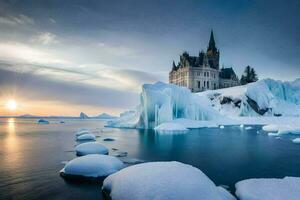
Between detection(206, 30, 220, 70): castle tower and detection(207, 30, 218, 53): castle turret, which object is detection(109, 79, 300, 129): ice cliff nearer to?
detection(206, 30, 220, 70): castle tower

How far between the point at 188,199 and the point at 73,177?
6.01m

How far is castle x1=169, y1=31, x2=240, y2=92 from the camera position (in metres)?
98.2

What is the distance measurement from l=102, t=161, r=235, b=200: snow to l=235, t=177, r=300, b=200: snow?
806mm

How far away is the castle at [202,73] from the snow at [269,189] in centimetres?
8898

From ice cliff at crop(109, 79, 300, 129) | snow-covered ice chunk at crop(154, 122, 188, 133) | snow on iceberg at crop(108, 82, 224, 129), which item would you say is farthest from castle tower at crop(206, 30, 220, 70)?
snow-covered ice chunk at crop(154, 122, 188, 133)

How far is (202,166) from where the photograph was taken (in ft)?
44.3

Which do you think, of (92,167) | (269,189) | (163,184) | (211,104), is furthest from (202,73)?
(163,184)

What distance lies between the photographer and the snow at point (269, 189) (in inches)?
292

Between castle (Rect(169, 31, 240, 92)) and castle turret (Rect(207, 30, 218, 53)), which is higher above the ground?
castle turret (Rect(207, 30, 218, 53))

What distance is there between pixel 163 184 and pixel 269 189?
359 centimetres

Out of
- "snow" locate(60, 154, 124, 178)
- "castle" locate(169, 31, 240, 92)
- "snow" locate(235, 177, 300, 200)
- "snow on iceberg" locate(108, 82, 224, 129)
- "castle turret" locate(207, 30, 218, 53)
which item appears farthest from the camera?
"castle turret" locate(207, 30, 218, 53)

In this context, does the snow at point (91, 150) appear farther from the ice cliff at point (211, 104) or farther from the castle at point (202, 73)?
the castle at point (202, 73)

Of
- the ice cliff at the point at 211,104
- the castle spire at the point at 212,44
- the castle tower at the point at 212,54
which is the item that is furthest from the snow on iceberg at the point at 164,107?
the castle spire at the point at 212,44

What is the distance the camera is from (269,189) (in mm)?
8047
